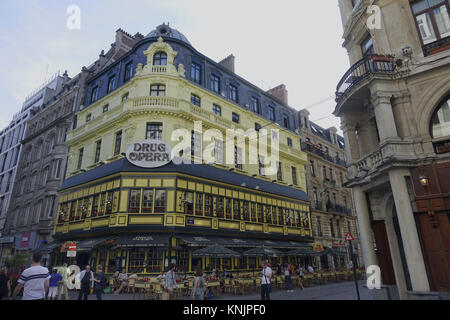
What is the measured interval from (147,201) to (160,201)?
92cm

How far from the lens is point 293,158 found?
1293 inches

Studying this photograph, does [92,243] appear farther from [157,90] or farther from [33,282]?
[33,282]

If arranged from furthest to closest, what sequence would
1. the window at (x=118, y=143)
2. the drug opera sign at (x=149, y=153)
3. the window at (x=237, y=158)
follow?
the window at (x=237, y=158) < the window at (x=118, y=143) < the drug opera sign at (x=149, y=153)

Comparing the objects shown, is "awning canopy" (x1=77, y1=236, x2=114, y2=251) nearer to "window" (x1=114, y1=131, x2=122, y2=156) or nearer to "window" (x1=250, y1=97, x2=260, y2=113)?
"window" (x1=114, y1=131, x2=122, y2=156)

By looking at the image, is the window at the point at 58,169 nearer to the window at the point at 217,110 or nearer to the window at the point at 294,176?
the window at the point at 217,110

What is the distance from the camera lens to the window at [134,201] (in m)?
19.3

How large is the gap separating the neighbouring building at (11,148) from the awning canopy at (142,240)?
2292cm

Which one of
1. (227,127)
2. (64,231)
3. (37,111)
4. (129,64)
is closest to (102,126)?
(129,64)

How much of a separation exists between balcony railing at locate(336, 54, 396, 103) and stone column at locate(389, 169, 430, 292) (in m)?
4.41

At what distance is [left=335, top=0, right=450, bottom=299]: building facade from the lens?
9922 mm

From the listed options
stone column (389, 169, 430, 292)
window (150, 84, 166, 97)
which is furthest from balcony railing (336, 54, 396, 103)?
window (150, 84, 166, 97)

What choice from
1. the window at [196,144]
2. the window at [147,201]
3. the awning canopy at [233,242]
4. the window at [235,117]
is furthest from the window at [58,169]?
the window at [235,117]
